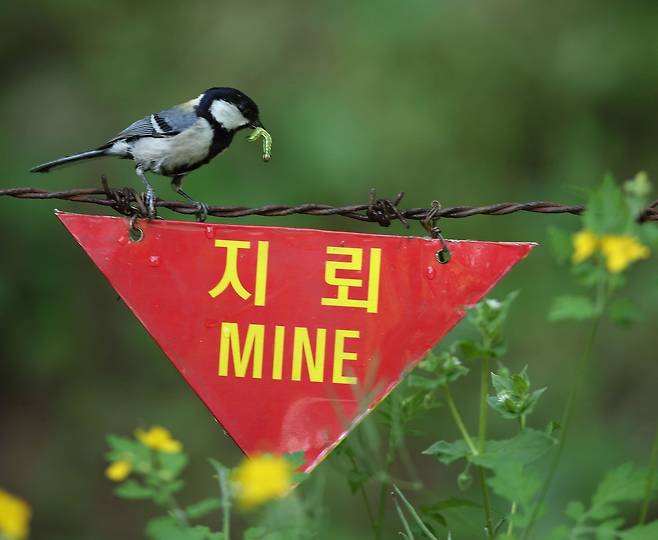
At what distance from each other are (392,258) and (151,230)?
0.50m

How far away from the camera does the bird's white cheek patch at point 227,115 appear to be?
317 centimetres

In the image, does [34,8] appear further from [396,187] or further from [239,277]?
[239,277]

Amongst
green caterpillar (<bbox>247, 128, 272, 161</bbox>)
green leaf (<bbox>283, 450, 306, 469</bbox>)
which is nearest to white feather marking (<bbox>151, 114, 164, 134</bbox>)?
green caterpillar (<bbox>247, 128, 272, 161</bbox>)

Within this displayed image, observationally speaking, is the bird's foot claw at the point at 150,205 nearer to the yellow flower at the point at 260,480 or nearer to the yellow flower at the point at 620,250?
the yellow flower at the point at 260,480

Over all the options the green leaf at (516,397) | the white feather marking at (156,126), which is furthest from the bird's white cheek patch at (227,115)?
the green leaf at (516,397)

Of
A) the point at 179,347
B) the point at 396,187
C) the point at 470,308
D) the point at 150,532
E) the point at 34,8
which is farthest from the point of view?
the point at 34,8

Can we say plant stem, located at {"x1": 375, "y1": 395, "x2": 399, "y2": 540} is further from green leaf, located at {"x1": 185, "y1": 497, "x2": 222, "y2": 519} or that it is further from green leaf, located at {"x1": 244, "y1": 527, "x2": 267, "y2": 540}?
green leaf, located at {"x1": 185, "y1": 497, "x2": 222, "y2": 519}

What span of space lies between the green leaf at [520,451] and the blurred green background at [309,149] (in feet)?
12.1

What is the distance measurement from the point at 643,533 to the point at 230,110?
5.51 feet

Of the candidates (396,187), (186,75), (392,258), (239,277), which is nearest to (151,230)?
(239,277)

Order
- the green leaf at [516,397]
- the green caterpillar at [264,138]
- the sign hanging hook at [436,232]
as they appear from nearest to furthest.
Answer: the green leaf at [516,397]
the sign hanging hook at [436,232]
the green caterpillar at [264,138]

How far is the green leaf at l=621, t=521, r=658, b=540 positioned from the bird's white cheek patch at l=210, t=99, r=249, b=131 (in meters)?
1.62

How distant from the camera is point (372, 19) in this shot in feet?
21.0

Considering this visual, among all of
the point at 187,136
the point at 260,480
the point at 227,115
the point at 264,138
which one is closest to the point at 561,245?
the point at 260,480
